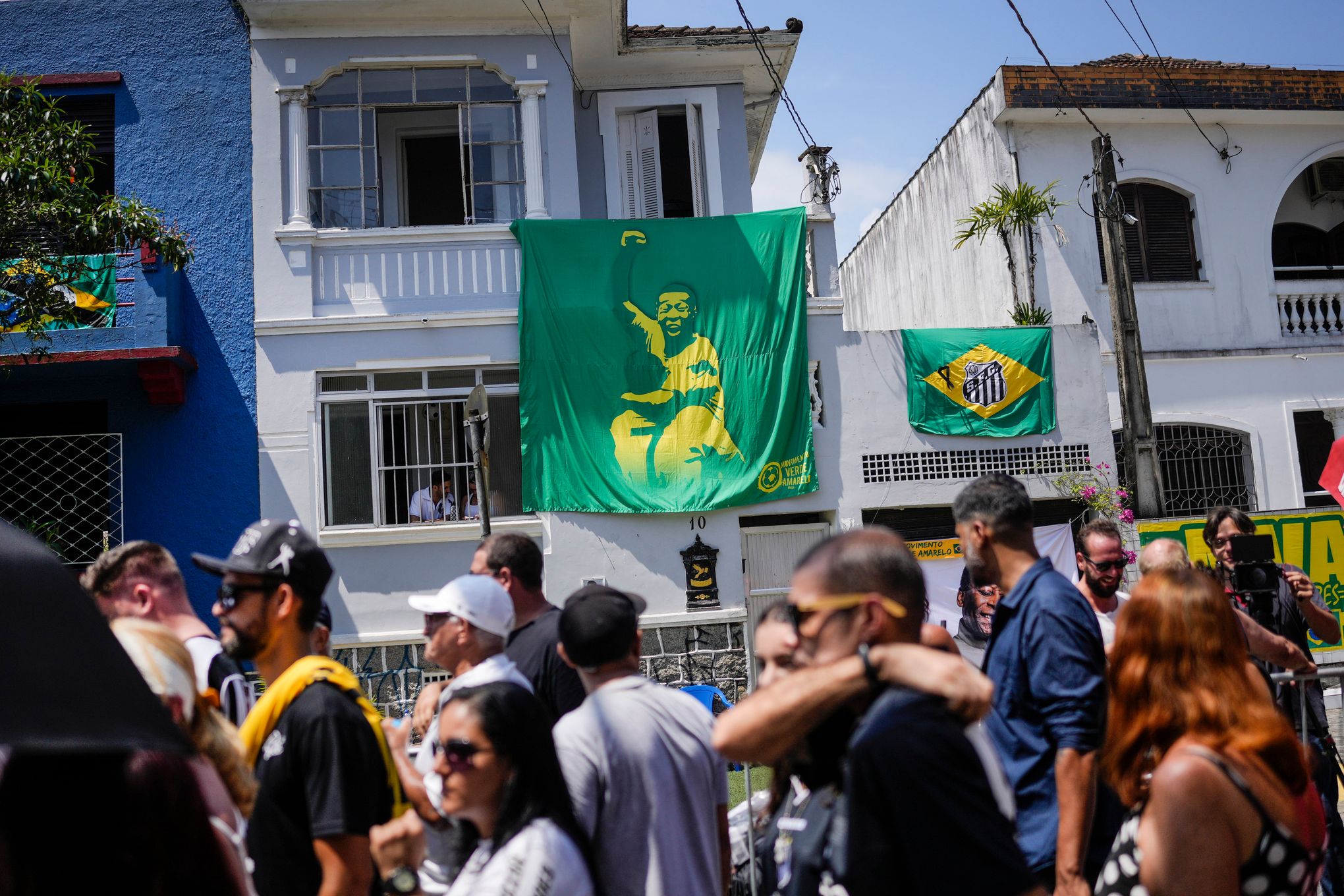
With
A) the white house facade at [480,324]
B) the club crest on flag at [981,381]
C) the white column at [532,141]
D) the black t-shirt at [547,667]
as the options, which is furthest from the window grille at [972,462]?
the black t-shirt at [547,667]

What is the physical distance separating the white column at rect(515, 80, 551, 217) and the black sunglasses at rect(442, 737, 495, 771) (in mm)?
10394

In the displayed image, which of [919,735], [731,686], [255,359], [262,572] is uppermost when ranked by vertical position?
[255,359]

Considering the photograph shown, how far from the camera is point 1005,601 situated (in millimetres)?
3725

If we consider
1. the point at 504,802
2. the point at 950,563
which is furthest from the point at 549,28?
the point at 504,802

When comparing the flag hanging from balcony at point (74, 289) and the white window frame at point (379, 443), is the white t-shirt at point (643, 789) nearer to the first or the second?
the white window frame at point (379, 443)

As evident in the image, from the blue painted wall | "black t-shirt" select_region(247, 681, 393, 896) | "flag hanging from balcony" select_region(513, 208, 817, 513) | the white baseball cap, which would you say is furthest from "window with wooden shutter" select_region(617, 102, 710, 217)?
"black t-shirt" select_region(247, 681, 393, 896)

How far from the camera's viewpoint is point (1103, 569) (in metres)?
5.07

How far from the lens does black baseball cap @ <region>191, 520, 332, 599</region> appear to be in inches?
132

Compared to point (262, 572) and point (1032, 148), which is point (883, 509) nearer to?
point (1032, 148)

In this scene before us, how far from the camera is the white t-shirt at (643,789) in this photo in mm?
3113

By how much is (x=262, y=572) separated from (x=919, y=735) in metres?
2.09

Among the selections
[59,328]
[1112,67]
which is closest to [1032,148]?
[1112,67]

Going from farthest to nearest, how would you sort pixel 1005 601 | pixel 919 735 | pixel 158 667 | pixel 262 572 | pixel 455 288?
pixel 455 288 < pixel 1005 601 < pixel 262 572 < pixel 158 667 < pixel 919 735

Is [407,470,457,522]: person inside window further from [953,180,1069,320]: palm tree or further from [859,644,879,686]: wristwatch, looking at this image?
[859,644,879,686]: wristwatch
